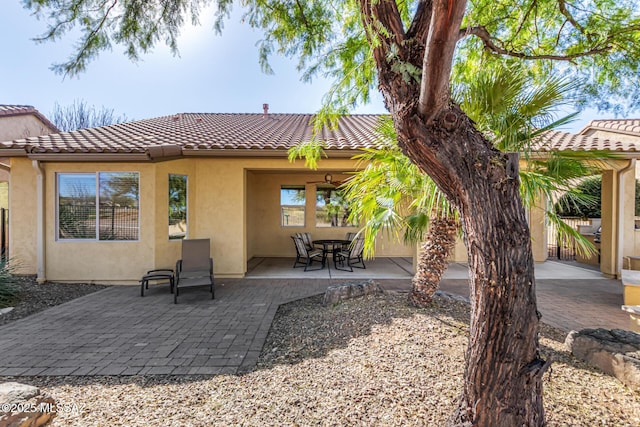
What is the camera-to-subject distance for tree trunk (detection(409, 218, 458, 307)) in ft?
14.0

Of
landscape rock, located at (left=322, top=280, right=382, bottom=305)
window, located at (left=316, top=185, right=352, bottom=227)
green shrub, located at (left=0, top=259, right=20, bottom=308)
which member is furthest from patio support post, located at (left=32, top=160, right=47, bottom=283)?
window, located at (left=316, top=185, right=352, bottom=227)

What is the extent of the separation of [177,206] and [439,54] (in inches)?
292

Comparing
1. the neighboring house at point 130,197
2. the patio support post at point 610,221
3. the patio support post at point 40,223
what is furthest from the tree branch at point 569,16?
the patio support post at point 40,223

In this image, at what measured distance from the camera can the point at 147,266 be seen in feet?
23.1

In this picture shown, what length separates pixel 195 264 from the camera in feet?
22.1

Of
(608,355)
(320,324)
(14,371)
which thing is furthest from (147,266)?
(608,355)

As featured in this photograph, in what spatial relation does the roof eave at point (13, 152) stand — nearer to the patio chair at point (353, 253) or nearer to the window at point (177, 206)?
the window at point (177, 206)

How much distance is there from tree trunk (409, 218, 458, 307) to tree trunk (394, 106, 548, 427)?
2.43 m

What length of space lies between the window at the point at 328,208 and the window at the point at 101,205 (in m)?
6.26

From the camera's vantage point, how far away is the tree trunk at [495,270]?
1848 mm

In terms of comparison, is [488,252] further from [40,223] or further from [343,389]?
[40,223]

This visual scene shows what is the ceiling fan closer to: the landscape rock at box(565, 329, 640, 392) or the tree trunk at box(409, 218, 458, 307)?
the tree trunk at box(409, 218, 458, 307)

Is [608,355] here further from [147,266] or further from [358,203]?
[147,266]

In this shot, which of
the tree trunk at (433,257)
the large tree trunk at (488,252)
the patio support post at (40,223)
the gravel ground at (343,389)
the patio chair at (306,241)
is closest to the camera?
the large tree trunk at (488,252)
